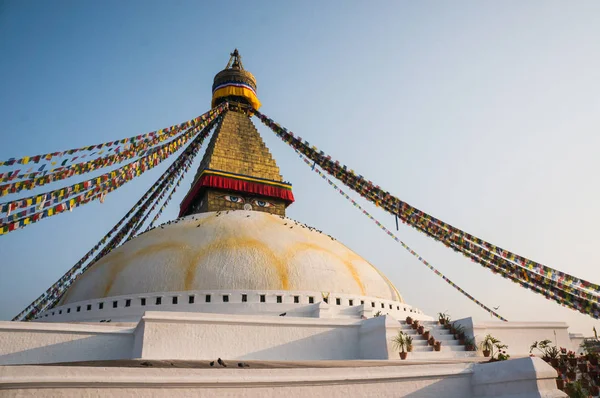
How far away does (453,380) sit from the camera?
7.04 m

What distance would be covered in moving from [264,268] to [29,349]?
5953 mm

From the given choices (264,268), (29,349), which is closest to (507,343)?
(264,268)

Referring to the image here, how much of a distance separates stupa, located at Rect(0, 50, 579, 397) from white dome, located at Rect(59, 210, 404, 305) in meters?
0.04

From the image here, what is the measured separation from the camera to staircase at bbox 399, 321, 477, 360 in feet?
33.4

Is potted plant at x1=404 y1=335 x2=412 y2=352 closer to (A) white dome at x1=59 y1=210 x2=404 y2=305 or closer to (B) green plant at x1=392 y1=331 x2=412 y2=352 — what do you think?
(B) green plant at x1=392 y1=331 x2=412 y2=352

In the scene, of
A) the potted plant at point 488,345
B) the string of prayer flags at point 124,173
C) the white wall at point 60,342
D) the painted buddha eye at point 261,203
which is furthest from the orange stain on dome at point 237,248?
the potted plant at point 488,345

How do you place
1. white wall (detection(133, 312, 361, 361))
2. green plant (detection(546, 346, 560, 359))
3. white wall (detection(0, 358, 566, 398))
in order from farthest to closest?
white wall (detection(133, 312, 361, 361)) → green plant (detection(546, 346, 560, 359)) → white wall (detection(0, 358, 566, 398))

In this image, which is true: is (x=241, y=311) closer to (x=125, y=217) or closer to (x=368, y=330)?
(x=368, y=330)

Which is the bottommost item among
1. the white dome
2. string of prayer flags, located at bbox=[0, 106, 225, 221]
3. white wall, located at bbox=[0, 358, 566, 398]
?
white wall, located at bbox=[0, 358, 566, 398]

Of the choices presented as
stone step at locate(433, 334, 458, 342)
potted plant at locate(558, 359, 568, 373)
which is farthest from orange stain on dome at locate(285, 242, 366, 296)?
potted plant at locate(558, 359, 568, 373)

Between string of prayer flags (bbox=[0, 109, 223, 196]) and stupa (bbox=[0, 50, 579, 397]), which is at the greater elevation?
string of prayer flags (bbox=[0, 109, 223, 196])

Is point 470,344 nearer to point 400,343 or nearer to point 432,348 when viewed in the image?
point 432,348

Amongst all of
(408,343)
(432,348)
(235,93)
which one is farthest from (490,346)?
(235,93)

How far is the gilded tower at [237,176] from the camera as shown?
17734mm
